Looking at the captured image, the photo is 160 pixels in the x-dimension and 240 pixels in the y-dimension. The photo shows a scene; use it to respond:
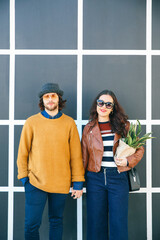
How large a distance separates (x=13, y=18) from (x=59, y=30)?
2.39 feet

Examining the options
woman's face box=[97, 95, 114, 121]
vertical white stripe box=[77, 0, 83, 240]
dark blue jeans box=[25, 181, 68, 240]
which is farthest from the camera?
vertical white stripe box=[77, 0, 83, 240]

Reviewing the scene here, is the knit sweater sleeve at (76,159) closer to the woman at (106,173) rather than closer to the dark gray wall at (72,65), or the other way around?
the woman at (106,173)

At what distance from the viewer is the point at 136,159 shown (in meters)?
2.28

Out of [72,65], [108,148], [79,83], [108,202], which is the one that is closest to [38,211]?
[108,202]

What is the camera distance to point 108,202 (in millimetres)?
2342

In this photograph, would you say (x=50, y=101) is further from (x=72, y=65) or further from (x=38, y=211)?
(x=38, y=211)

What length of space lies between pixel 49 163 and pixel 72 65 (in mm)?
1561

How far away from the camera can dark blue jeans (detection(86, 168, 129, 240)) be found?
224cm

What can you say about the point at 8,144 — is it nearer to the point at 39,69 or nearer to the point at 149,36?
the point at 39,69

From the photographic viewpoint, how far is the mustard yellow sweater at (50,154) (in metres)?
2.23

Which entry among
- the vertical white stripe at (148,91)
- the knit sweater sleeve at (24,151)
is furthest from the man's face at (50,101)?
the vertical white stripe at (148,91)

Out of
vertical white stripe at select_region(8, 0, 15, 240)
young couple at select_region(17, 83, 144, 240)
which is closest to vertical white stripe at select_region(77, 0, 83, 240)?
young couple at select_region(17, 83, 144, 240)

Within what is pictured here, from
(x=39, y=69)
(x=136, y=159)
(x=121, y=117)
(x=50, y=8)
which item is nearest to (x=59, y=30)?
(x=50, y=8)

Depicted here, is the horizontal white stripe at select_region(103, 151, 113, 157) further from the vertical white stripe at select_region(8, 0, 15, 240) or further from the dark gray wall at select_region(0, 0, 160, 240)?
the vertical white stripe at select_region(8, 0, 15, 240)
